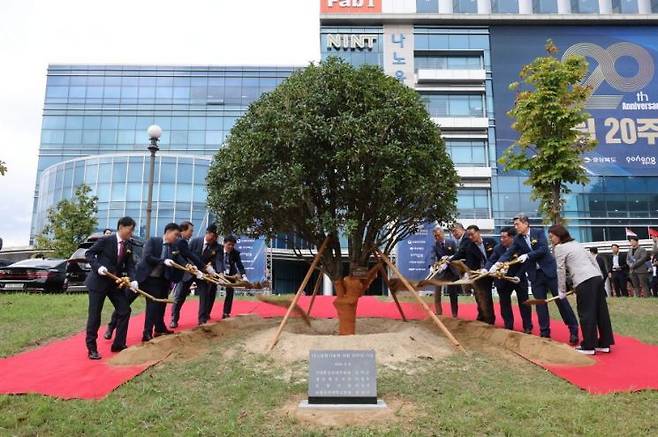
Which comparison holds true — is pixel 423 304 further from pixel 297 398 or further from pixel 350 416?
pixel 350 416

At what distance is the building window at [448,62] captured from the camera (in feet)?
142

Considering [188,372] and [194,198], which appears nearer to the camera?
[188,372]

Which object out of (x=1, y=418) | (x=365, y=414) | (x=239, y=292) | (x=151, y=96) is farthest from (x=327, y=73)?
(x=151, y=96)

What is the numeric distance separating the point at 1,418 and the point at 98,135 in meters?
44.5

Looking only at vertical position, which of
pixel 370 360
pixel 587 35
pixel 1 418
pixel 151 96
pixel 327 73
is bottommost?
pixel 1 418

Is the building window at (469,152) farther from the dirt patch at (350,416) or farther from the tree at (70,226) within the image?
the dirt patch at (350,416)

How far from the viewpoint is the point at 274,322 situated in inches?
405

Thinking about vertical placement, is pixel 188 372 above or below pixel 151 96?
below

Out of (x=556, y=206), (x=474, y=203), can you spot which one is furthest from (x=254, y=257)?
(x=474, y=203)

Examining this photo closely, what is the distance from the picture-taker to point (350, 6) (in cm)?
4347

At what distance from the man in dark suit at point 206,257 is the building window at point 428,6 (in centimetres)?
4044

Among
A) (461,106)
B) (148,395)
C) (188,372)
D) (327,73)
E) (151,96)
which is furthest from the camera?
(151,96)

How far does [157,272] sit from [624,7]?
2016 inches

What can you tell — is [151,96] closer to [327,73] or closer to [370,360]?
[327,73]
